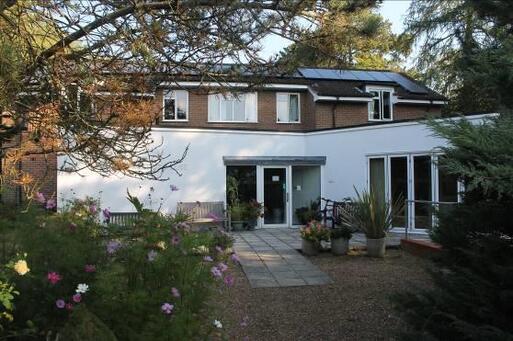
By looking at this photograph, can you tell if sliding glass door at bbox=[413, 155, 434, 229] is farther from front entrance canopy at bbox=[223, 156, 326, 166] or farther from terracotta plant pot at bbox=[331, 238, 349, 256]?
terracotta plant pot at bbox=[331, 238, 349, 256]

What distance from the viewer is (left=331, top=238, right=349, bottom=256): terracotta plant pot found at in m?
11.4

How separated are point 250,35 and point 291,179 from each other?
14.8 metres

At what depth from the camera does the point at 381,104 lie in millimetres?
24359

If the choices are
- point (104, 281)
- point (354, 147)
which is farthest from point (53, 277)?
point (354, 147)

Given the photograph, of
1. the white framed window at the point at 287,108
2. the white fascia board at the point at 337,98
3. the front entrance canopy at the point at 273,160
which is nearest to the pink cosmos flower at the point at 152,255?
the front entrance canopy at the point at 273,160

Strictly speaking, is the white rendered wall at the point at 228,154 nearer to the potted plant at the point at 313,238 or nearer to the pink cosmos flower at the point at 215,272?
the potted plant at the point at 313,238

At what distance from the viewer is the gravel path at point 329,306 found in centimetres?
623

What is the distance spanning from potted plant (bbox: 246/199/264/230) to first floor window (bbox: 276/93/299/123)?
18.2 feet

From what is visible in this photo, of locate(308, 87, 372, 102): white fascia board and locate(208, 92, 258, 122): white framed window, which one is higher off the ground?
locate(308, 87, 372, 102): white fascia board

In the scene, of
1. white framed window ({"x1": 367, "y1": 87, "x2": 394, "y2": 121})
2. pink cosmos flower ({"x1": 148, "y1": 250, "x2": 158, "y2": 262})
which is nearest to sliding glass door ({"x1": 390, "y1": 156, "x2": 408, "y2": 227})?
white framed window ({"x1": 367, "y1": 87, "x2": 394, "y2": 121})

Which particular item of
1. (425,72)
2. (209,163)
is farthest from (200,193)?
(425,72)

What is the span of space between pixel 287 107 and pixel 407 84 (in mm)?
7417

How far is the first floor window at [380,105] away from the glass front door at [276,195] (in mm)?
6607

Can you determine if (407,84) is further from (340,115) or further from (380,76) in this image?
(340,115)
